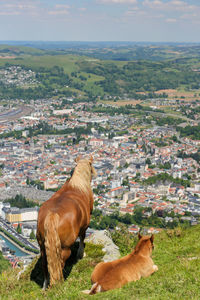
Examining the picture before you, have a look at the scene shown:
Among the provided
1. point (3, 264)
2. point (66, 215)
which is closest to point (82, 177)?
point (66, 215)

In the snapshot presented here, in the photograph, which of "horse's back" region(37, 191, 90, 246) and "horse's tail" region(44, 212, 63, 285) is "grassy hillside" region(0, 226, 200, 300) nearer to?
"horse's tail" region(44, 212, 63, 285)

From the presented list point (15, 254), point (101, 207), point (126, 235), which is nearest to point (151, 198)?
point (101, 207)

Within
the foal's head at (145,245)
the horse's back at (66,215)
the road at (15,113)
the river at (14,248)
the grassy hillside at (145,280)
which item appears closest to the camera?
the grassy hillside at (145,280)

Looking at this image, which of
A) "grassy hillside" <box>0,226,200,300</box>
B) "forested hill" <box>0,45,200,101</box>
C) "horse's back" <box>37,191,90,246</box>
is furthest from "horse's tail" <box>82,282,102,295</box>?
"forested hill" <box>0,45,200,101</box>

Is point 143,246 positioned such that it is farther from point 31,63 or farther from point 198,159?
point 31,63

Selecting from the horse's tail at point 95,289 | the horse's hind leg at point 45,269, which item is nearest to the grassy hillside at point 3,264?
the horse's hind leg at point 45,269

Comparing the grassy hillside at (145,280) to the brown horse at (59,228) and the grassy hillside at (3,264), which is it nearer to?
the brown horse at (59,228)

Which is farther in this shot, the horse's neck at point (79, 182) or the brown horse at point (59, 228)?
the horse's neck at point (79, 182)

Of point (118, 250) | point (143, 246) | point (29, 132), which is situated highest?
point (143, 246)
